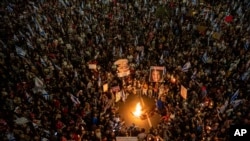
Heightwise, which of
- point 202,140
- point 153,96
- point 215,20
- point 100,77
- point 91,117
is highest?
point 215,20

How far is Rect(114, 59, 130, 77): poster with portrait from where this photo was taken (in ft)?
60.7

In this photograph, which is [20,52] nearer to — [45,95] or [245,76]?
[45,95]

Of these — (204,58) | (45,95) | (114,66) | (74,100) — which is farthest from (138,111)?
(204,58)

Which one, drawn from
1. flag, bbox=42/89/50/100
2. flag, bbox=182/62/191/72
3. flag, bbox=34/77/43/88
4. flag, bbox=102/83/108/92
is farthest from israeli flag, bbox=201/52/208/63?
flag, bbox=34/77/43/88

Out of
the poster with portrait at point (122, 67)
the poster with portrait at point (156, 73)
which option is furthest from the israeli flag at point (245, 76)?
the poster with portrait at point (122, 67)

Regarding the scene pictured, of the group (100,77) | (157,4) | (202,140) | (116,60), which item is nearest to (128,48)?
(116,60)

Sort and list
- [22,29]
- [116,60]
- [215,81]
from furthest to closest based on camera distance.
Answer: [22,29]
[116,60]
[215,81]

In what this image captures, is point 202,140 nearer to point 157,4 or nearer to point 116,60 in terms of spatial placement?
point 116,60

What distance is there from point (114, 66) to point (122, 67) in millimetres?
854

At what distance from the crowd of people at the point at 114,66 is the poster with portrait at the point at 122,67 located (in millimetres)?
514

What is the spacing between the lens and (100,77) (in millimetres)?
18656

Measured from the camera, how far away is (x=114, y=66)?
19.3 metres

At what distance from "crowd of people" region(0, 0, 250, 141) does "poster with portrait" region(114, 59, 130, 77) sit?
20.2 inches

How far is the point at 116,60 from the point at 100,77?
67.5 inches
